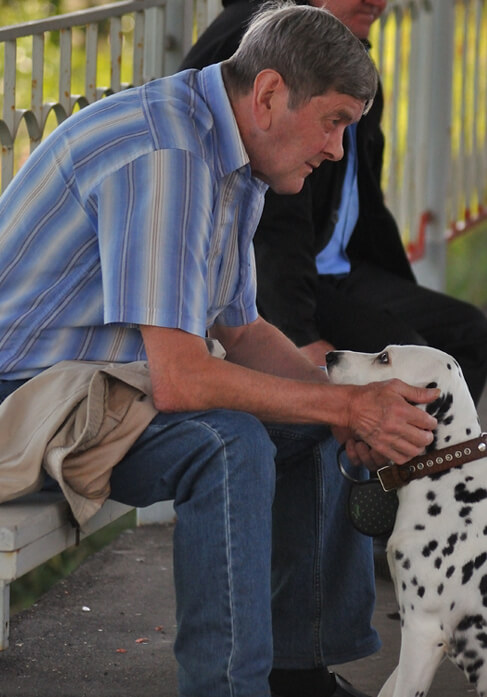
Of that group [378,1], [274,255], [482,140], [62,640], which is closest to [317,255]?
[274,255]

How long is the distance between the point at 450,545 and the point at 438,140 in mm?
4884

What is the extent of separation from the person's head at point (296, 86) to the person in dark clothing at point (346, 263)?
3.68 feet

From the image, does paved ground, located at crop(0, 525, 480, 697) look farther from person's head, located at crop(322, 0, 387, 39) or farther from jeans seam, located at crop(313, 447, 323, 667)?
person's head, located at crop(322, 0, 387, 39)

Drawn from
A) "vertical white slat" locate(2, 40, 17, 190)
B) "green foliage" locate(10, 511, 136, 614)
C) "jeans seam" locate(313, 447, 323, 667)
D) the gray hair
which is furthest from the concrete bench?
"green foliage" locate(10, 511, 136, 614)

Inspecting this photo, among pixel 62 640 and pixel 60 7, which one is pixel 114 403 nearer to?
pixel 62 640

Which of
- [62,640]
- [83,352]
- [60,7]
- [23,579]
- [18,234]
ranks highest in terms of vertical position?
[18,234]

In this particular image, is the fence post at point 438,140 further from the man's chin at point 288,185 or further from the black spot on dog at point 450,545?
the black spot on dog at point 450,545

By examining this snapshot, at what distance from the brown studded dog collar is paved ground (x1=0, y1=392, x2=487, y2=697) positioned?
2.67 feet

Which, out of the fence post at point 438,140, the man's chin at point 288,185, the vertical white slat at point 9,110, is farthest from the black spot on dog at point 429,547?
the fence post at point 438,140

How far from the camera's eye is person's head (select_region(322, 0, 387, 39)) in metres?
4.27

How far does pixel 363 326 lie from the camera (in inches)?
171

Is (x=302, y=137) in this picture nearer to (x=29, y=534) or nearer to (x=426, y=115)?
(x=29, y=534)

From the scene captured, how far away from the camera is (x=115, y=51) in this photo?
435 cm

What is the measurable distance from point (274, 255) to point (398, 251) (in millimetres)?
729
